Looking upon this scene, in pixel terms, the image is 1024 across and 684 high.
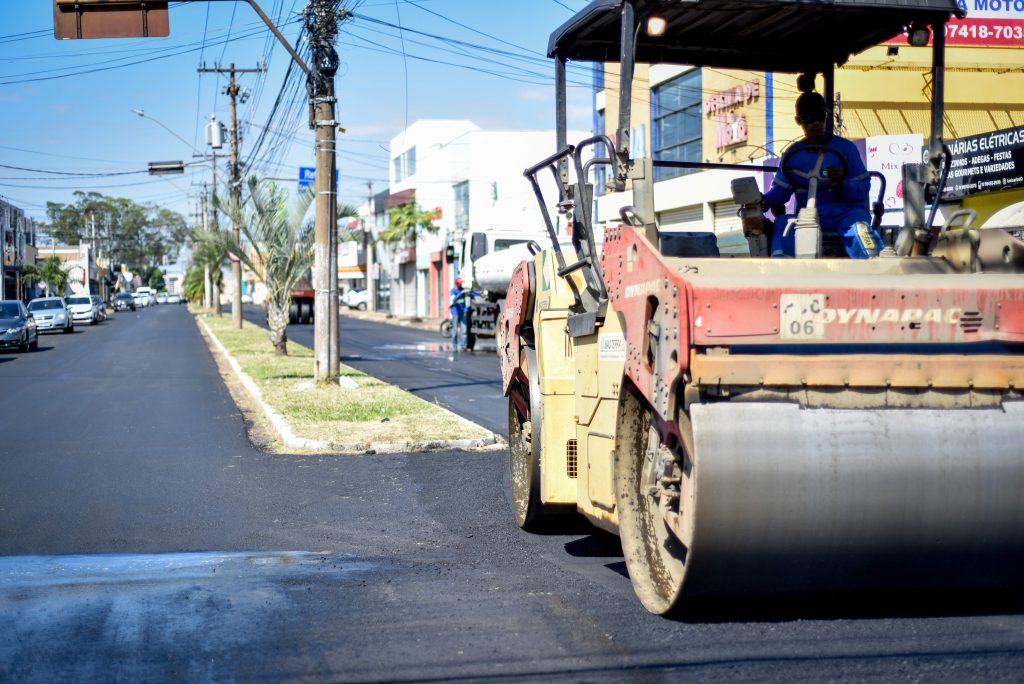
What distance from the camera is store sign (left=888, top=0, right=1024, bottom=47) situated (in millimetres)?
26328

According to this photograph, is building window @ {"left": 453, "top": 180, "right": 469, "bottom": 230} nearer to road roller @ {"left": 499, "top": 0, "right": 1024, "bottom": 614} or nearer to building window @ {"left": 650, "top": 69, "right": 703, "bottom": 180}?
building window @ {"left": 650, "top": 69, "right": 703, "bottom": 180}

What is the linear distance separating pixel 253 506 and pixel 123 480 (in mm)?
1815

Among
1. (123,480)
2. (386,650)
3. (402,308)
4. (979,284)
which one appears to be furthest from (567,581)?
(402,308)

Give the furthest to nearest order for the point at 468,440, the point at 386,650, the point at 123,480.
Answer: the point at 468,440, the point at 123,480, the point at 386,650

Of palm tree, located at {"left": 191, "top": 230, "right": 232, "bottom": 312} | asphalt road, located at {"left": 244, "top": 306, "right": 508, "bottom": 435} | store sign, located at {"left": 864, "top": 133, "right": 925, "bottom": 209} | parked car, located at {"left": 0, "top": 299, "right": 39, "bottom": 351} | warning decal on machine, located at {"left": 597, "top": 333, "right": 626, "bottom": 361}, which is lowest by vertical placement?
asphalt road, located at {"left": 244, "top": 306, "right": 508, "bottom": 435}

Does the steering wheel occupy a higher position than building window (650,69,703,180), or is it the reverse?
building window (650,69,703,180)

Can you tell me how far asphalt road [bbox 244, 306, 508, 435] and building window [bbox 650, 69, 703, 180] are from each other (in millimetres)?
7347

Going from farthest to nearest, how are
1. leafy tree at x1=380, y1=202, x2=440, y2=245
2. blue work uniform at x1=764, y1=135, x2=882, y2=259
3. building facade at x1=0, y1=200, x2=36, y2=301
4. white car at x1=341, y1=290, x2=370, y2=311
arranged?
1. white car at x1=341, y1=290, x2=370, y2=311
2. building facade at x1=0, y1=200, x2=36, y2=301
3. leafy tree at x1=380, y1=202, x2=440, y2=245
4. blue work uniform at x1=764, y1=135, x2=882, y2=259

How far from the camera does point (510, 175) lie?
2186 inches

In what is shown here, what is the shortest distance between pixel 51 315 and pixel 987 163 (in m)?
36.2

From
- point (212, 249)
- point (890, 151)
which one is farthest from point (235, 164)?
point (890, 151)

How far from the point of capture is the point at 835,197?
639 cm

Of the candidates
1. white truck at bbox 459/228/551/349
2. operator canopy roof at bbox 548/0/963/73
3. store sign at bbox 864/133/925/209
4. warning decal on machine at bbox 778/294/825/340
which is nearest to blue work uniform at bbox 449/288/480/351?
white truck at bbox 459/228/551/349

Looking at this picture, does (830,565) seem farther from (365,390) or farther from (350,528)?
(365,390)
